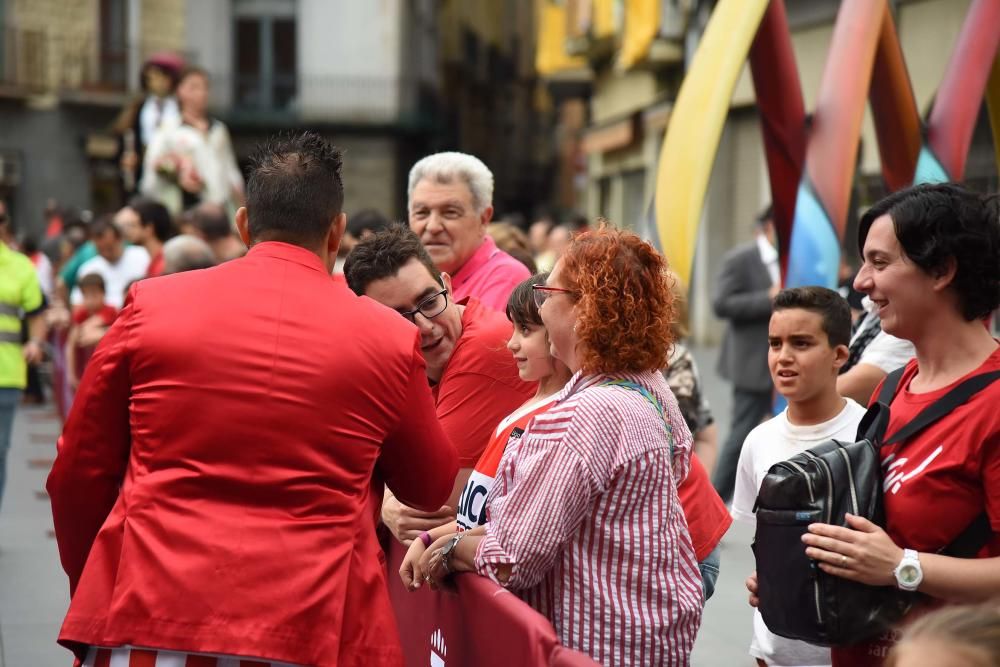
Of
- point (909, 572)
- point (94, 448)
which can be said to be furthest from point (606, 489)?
point (94, 448)

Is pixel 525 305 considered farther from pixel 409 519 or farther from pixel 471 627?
pixel 471 627

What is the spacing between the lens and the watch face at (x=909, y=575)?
9.72 feet

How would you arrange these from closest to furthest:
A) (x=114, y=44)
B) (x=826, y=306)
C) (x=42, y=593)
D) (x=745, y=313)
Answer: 1. (x=826, y=306)
2. (x=42, y=593)
3. (x=745, y=313)
4. (x=114, y=44)

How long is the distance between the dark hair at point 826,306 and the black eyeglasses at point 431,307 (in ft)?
4.06

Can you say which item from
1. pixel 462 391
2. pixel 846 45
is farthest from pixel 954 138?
pixel 462 391

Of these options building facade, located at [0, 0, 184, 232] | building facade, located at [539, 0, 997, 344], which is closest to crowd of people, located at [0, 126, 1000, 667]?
building facade, located at [539, 0, 997, 344]

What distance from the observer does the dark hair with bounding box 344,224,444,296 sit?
4.26 meters

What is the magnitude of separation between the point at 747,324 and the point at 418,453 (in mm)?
6461

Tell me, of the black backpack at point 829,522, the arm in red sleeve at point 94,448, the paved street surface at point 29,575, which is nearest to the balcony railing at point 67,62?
the paved street surface at point 29,575

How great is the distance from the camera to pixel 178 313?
3219 mm

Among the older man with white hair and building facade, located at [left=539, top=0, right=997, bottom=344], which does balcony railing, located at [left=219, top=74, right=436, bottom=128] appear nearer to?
building facade, located at [left=539, top=0, right=997, bottom=344]

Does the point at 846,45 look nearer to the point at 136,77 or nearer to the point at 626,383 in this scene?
the point at 626,383

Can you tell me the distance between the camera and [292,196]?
3.40 metres

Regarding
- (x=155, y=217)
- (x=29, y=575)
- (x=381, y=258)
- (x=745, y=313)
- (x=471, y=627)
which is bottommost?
(x=29, y=575)
